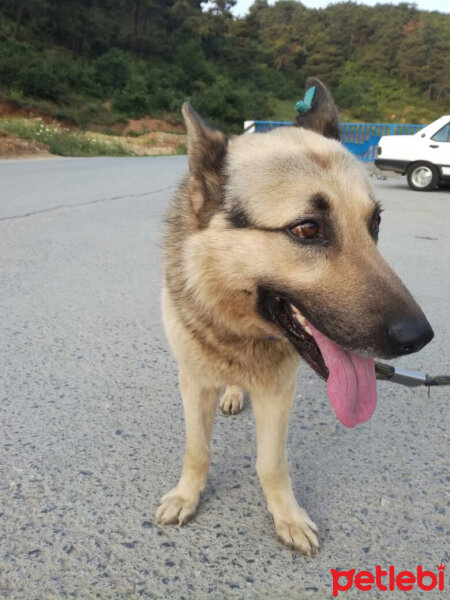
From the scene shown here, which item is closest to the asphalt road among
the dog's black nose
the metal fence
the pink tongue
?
the pink tongue

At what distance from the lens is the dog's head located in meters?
1.66

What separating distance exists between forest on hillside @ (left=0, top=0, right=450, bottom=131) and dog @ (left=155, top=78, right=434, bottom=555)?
128 feet

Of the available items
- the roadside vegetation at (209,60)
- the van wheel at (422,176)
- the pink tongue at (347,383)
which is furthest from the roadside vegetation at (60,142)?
the pink tongue at (347,383)

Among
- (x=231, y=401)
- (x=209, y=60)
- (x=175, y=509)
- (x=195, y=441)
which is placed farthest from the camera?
(x=209, y=60)

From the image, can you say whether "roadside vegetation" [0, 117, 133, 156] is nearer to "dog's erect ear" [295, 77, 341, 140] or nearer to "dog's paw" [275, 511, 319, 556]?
"dog's erect ear" [295, 77, 341, 140]

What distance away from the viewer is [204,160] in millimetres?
2023

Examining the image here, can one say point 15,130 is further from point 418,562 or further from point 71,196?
point 418,562

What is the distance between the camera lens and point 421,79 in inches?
2854

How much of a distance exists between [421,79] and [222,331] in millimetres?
83496

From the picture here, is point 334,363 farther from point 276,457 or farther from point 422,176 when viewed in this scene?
point 422,176

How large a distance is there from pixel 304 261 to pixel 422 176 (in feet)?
42.8

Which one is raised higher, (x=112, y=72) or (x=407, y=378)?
(x=112, y=72)

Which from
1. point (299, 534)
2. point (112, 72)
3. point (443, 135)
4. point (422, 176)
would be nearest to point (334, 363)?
point (299, 534)

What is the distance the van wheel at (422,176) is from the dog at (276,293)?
12.3 m
